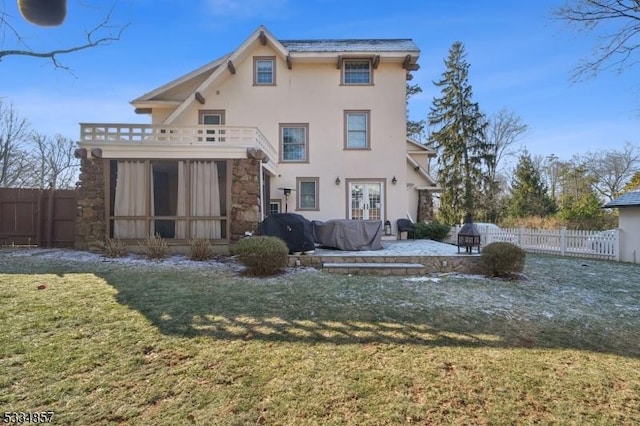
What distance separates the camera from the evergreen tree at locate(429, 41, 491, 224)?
25719 mm

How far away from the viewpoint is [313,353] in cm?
353

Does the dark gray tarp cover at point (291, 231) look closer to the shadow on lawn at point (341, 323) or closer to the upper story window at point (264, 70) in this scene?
the shadow on lawn at point (341, 323)

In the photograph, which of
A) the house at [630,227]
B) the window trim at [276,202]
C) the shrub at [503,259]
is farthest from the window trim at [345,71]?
the house at [630,227]

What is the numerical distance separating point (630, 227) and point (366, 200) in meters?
8.53

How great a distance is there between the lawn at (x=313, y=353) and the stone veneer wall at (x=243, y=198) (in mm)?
3737

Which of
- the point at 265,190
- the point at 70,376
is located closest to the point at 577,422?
the point at 70,376

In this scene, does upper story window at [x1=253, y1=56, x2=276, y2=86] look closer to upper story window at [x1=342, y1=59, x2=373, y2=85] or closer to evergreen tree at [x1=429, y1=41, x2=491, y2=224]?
upper story window at [x1=342, y1=59, x2=373, y2=85]

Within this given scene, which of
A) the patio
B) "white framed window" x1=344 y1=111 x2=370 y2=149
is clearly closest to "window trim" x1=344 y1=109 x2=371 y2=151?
"white framed window" x1=344 y1=111 x2=370 y2=149

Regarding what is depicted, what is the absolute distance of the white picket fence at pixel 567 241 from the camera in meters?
11.2

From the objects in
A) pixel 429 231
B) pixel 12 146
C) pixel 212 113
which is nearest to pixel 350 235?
pixel 429 231

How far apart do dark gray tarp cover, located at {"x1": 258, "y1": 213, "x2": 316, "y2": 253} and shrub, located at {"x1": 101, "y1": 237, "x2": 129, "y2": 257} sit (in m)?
3.72

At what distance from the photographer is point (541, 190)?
77.7 ft

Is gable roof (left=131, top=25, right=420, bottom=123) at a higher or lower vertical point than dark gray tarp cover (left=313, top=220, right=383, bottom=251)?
higher

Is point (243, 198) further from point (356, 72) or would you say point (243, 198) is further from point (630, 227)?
point (630, 227)
